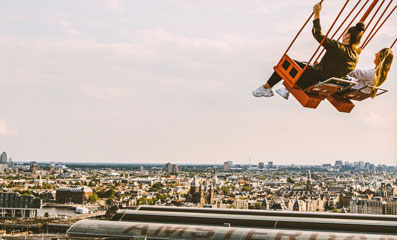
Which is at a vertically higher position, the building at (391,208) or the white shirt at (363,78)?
the white shirt at (363,78)

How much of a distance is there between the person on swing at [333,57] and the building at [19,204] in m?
63.0

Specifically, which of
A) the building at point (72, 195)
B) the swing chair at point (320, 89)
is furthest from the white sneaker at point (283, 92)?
the building at point (72, 195)

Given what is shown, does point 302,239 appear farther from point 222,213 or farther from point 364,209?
point 364,209

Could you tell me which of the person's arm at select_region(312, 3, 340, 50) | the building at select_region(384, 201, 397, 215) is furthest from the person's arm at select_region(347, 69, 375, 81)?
the building at select_region(384, 201, 397, 215)

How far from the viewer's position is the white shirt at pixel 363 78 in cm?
600

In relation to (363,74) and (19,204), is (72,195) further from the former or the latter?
(363,74)

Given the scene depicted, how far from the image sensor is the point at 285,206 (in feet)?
216

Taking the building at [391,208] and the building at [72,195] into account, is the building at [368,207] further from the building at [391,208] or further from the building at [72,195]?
the building at [72,195]

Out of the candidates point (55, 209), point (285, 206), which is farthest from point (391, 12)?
point (55, 209)

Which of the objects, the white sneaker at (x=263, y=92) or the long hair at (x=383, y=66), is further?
the white sneaker at (x=263, y=92)

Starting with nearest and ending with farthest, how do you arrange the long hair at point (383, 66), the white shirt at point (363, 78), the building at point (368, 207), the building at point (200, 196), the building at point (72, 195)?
the long hair at point (383, 66) < the white shirt at point (363, 78) < the building at point (368, 207) < the building at point (200, 196) < the building at point (72, 195)

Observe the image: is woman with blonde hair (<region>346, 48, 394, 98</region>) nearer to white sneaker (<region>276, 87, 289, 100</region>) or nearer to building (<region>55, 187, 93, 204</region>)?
white sneaker (<region>276, 87, 289, 100</region>)

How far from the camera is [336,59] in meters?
5.68

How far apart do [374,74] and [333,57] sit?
60 cm
